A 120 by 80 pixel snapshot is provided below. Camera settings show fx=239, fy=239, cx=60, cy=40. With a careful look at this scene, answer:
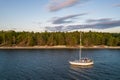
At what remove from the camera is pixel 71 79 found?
247 feet

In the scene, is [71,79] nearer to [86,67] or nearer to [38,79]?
[38,79]

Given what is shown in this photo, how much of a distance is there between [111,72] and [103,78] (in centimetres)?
1218

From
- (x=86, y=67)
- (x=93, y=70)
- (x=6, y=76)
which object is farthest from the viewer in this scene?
(x=86, y=67)

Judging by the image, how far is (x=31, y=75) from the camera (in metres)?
80.8

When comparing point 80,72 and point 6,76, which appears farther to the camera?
point 80,72

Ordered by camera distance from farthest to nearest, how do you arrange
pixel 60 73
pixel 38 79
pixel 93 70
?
pixel 93 70 < pixel 60 73 < pixel 38 79

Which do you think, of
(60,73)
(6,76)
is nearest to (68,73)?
(60,73)

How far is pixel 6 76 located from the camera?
259ft

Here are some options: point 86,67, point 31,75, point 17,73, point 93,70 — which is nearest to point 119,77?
point 93,70

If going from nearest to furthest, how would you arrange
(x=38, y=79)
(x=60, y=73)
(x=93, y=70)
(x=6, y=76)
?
(x=38, y=79), (x=6, y=76), (x=60, y=73), (x=93, y=70)

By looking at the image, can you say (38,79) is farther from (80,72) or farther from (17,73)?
(80,72)

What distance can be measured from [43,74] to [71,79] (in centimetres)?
1191

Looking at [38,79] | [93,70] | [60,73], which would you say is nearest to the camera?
[38,79]

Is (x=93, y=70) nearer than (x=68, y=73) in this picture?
No
